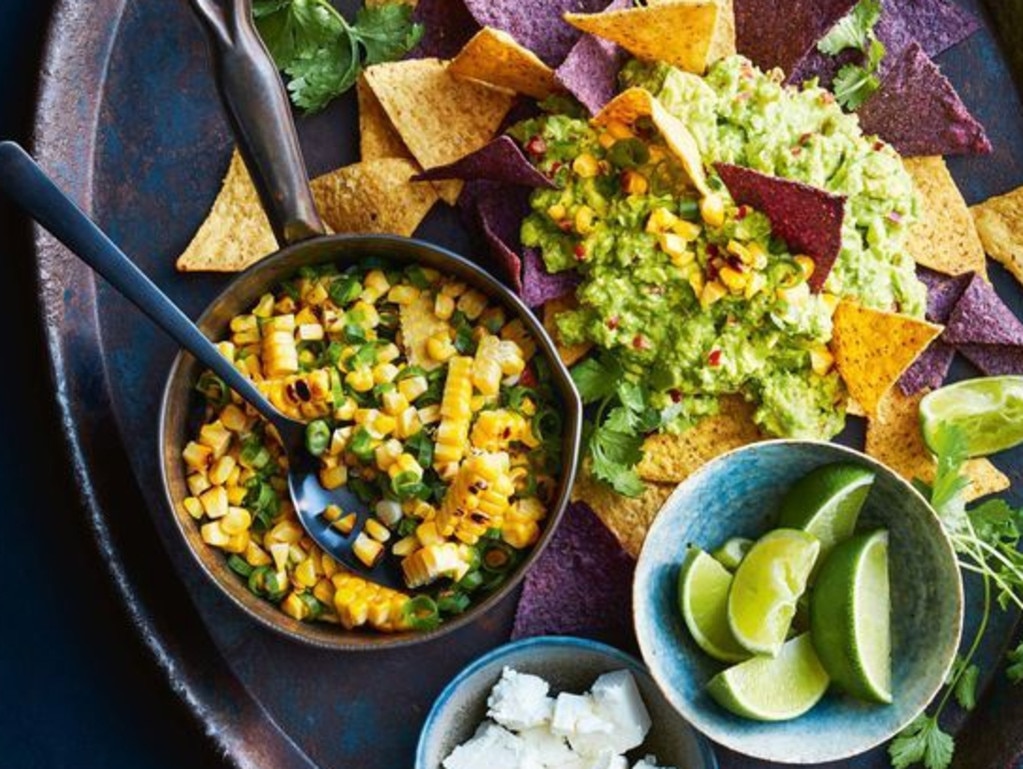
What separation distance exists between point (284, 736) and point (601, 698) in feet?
2.28

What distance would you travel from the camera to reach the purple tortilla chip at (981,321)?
2797 mm

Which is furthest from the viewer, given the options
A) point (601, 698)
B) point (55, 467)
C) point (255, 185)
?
point (55, 467)

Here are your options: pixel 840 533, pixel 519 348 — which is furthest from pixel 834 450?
pixel 519 348

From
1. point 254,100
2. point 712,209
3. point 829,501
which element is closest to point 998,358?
point 829,501

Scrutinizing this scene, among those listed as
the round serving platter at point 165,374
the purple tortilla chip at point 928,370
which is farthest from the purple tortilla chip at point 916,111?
the round serving platter at point 165,374

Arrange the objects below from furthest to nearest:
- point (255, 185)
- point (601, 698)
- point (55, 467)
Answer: point (55, 467)
point (601, 698)
point (255, 185)

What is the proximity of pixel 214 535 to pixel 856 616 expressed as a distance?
49.9 inches

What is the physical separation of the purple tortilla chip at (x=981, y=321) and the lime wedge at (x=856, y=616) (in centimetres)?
46

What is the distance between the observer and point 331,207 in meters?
2.80

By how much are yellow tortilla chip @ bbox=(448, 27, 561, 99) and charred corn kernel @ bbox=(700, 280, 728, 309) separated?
0.53 m

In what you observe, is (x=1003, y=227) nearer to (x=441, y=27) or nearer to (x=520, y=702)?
(x=441, y=27)

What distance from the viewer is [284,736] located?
288cm

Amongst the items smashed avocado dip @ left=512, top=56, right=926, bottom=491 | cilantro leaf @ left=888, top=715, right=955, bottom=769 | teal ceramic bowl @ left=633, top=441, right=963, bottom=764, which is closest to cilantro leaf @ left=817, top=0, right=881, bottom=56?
smashed avocado dip @ left=512, top=56, right=926, bottom=491

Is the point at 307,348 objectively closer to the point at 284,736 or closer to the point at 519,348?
the point at 519,348
